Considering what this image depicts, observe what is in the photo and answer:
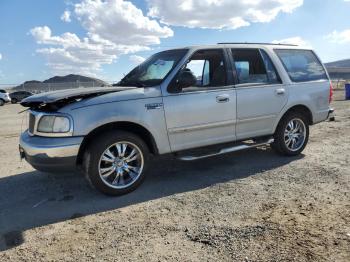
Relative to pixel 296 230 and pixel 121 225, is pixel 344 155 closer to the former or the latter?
pixel 296 230

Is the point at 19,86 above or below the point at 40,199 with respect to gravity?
above

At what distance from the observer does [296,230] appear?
3672 mm

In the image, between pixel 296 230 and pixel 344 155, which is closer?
pixel 296 230

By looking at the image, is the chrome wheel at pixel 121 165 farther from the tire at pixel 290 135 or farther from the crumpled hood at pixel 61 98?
the tire at pixel 290 135

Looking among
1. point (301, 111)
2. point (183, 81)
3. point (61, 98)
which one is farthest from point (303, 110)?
point (61, 98)

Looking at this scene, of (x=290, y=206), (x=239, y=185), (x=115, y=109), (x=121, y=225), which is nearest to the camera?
(x=121, y=225)

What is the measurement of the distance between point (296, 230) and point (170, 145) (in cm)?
211

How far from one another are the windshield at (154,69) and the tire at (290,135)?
2247 millimetres

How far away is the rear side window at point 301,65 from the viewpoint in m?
6.51

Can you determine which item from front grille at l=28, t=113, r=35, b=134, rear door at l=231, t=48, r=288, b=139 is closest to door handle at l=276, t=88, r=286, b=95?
rear door at l=231, t=48, r=288, b=139

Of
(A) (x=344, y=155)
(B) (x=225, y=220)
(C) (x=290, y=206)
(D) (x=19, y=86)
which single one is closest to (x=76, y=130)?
(B) (x=225, y=220)

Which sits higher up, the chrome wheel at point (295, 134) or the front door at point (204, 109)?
the front door at point (204, 109)

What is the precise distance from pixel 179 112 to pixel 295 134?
8.80 feet

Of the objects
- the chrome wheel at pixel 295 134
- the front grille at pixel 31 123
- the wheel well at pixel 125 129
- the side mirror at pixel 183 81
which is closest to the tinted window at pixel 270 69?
the chrome wheel at pixel 295 134
